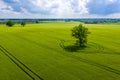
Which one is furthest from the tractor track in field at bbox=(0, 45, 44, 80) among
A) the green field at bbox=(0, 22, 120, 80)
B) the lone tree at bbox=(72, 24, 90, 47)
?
the lone tree at bbox=(72, 24, 90, 47)

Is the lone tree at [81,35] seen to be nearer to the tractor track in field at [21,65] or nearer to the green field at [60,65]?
the green field at [60,65]

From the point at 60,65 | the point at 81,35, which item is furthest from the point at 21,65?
the point at 81,35

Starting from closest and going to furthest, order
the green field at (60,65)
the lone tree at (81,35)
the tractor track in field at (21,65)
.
Answer: the green field at (60,65) < the tractor track in field at (21,65) < the lone tree at (81,35)

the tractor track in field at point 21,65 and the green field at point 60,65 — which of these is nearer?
the green field at point 60,65

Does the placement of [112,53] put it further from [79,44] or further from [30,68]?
[30,68]

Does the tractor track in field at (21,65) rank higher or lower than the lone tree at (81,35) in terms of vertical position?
lower

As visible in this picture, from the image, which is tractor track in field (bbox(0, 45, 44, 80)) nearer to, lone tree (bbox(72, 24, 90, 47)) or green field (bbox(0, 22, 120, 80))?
green field (bbox(0, 22, 120, 80))

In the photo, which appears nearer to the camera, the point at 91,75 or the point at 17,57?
the point at 91,75

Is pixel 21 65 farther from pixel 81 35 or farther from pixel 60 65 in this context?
pixel 81 35

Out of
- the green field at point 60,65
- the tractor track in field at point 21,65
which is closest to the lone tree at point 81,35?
the green field at point 60,65

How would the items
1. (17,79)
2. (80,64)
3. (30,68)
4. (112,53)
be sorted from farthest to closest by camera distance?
(112,53)
(80,64)
(30,68)
(17,79)

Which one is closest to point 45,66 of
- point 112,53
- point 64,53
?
point 64,53
